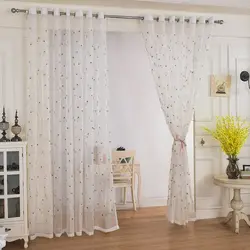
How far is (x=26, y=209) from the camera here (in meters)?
3.94

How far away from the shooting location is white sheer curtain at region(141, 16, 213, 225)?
4.51 m

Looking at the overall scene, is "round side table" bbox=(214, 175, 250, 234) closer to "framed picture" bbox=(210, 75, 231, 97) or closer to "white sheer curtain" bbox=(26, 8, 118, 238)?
"framed picture" bbox=(210, 75, 231, 97)

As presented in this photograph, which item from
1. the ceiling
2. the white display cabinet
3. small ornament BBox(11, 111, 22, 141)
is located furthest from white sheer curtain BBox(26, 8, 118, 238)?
the ceiling

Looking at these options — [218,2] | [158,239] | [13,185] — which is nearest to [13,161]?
[13,185]

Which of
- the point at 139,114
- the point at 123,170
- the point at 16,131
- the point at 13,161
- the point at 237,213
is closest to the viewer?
the point at 13,161

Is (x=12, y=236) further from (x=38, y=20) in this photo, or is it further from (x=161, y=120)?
Answer: (x=161, y=120)

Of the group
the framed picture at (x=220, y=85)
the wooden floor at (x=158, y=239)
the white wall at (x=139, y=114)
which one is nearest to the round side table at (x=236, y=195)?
the wooden floor at (x=158, y=239)

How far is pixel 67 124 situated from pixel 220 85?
1.91 metres

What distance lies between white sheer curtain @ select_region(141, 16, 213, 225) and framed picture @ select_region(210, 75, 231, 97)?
33 centimetres

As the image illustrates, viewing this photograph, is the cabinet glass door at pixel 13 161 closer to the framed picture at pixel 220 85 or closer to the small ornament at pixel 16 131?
the small ornament at pixel 16 131

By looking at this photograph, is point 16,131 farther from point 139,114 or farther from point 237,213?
point 237,213

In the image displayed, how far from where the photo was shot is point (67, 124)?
13.9ft

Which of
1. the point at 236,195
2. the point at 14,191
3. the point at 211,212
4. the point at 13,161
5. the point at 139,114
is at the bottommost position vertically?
the point at 211,212

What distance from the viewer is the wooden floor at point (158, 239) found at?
3.90 m
